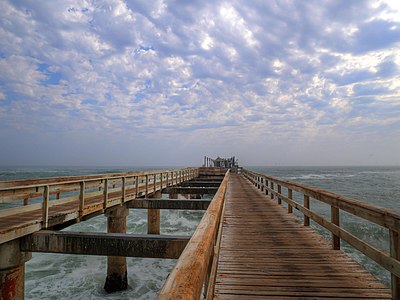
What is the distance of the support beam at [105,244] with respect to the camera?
19.5 ft

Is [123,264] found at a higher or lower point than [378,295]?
lower

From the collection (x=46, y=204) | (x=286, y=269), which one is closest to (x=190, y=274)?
(x=286, y=269)

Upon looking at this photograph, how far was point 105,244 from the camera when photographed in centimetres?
623

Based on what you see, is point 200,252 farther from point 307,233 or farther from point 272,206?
point 272,206

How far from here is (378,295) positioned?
2.98 meters

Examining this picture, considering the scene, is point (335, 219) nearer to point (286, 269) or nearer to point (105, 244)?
point (286, 269)

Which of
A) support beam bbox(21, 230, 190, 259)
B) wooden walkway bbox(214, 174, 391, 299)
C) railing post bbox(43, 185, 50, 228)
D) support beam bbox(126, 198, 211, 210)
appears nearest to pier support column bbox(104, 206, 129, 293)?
support beam bbox(126, 198, 211, 210)

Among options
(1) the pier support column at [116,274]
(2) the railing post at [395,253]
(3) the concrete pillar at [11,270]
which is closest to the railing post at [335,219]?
(2) the railing post at [395,253]

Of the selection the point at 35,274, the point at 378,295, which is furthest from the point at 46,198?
the point at 35,274

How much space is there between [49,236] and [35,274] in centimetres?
795

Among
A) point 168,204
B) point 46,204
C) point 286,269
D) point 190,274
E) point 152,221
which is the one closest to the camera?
point 190,274

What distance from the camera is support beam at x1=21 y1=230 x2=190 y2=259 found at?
19.5ft

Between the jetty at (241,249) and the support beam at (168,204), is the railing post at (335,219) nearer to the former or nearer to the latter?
the jetty at (241,249)

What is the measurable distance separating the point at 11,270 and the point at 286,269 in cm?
598
